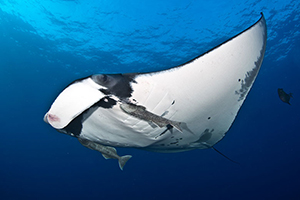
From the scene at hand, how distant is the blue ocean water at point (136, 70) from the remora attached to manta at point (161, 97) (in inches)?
430

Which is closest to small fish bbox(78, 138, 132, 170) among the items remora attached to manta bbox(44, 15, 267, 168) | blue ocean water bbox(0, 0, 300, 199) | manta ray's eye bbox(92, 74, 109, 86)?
remora attached to manta bbox(44, 15, 267, 168)

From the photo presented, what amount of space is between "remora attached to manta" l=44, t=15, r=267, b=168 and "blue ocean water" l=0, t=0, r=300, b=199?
1093 centimetres

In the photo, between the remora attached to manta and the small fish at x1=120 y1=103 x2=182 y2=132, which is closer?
the remora attached to manta

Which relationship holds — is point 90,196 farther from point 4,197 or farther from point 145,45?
point 145,45

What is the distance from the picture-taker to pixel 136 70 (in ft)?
56.9

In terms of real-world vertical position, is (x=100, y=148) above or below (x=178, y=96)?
below

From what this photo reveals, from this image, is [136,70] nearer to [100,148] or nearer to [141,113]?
[100,148]

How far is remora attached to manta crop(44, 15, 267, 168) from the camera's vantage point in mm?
1352

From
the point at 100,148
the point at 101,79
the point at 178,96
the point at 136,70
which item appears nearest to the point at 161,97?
the point at 178,96

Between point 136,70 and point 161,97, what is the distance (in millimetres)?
16049

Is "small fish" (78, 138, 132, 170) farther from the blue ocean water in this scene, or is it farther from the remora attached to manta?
the blue ocean water

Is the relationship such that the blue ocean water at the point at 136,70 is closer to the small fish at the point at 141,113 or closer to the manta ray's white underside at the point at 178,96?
the manta ray's white underside at the point at 178,96

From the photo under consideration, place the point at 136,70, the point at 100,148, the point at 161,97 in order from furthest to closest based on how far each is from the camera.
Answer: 1. the point at 136,70
2. the point at 100,148
3. the point at 161,97

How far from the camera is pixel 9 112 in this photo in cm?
2400
